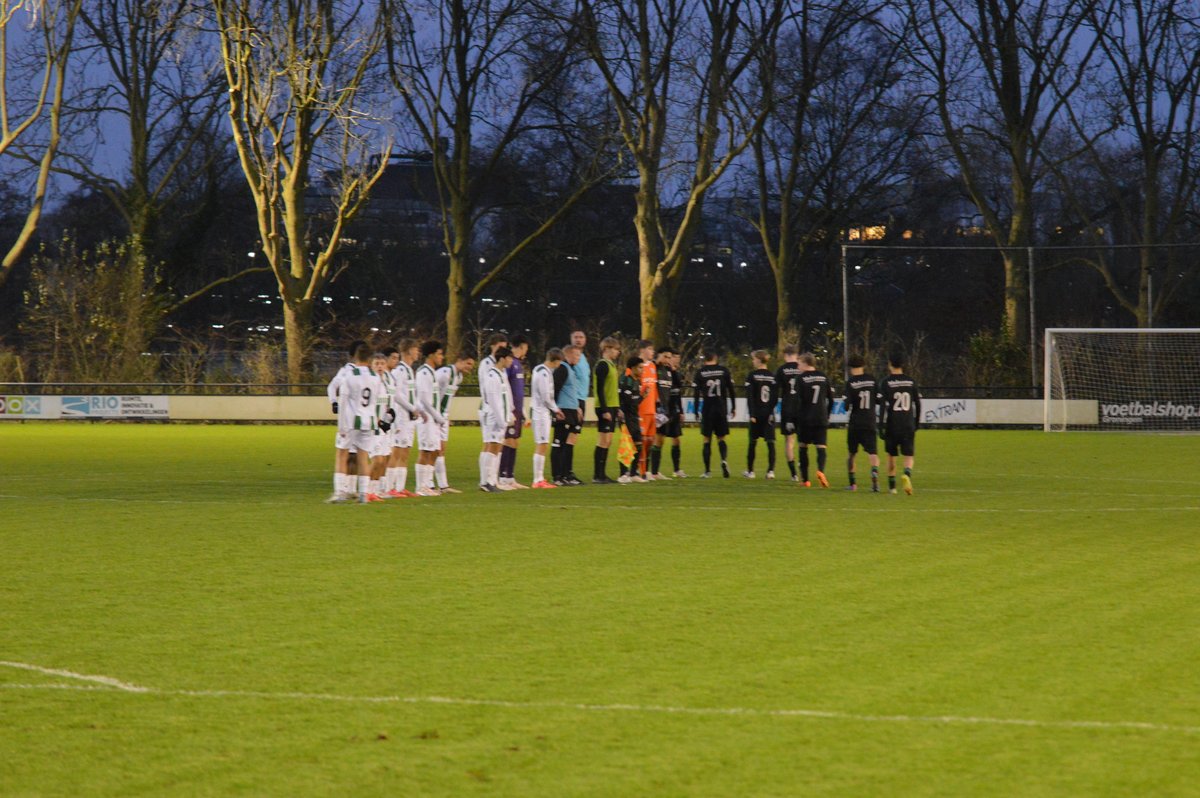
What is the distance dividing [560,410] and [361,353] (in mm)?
3767

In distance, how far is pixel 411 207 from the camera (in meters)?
63.1

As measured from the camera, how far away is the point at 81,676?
692 centimetres

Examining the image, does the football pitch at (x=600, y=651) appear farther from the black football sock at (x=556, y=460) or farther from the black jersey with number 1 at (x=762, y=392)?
the black jersey with number 1 at (x=762, y=392)

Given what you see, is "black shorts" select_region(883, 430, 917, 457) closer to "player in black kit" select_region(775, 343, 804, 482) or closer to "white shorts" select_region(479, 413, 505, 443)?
"player in black kit" select_region(775, 343, 804, 482)

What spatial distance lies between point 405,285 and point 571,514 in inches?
1911

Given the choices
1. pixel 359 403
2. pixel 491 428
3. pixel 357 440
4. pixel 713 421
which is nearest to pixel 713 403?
pixel 713 421

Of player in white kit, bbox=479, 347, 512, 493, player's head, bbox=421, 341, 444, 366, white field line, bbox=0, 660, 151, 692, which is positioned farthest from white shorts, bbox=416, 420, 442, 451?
white field line, bbox=0, 660, 151, 692

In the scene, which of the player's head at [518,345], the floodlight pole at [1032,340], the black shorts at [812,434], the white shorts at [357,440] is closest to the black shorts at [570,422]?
the player's head at [518,345]

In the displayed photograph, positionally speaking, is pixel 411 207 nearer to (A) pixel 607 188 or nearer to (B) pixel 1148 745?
(A) pixel 607 188

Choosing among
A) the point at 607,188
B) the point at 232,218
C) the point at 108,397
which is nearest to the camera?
the point at 108,397

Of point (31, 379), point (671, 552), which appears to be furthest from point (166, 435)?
point (671, 552)

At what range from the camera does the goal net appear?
109 ft

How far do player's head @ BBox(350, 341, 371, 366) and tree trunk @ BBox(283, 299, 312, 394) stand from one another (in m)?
24.5

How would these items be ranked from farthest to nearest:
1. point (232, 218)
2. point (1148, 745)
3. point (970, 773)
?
point (232, 218) < point (1148, 745) < point (970, 773)
